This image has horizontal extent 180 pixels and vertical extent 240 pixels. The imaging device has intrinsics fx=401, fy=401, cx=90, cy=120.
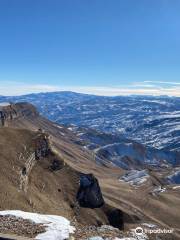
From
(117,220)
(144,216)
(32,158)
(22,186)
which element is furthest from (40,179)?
(144,216)

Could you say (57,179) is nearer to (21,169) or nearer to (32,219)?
(21,169)

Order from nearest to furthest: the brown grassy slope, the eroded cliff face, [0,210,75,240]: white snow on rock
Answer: [0,210,75,240]: white snow on rock < the brown grassy slope < the eroded cliff face

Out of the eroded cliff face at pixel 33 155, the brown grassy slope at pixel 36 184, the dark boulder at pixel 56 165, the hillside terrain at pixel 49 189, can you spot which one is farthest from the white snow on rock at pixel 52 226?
the dark boulder at pixel 56 165

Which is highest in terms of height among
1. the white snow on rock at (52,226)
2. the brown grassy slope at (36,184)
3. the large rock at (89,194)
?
the white snow on rock at (52,226)

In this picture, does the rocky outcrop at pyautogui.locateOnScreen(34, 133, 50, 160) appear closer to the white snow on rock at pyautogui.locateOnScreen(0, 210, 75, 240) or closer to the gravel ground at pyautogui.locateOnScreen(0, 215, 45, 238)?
the white snow on rock at pyautogui.locateOnScreen(0, 210, 75, 240)

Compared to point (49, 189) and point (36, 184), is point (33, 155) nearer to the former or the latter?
point (36, 184)

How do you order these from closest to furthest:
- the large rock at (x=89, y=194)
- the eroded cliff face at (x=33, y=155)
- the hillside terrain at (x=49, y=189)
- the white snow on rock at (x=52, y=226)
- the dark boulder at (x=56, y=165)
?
1. the white snow on rock at (x=52, y=226)
2. the hillside terrain at (x=49, y=189)
3. the eroded cliff face at (x=33, y=155)
4. the large rock at (x=89, y=194)
5. the dark boulder at (x=56, y=165)

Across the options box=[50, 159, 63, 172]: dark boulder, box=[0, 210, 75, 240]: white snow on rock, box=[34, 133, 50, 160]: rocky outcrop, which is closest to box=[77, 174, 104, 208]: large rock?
box=[50, 159, 63, 172]: dark boulder

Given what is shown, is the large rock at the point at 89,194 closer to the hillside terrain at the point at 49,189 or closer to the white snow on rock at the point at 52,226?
the hillside terrain at the point at 49,189
